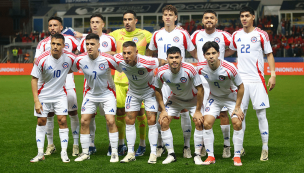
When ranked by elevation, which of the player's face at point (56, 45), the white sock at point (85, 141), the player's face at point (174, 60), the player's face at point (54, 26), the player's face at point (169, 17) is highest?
the player's face at point (169, 17)

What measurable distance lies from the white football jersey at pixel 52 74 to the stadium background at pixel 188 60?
105cm

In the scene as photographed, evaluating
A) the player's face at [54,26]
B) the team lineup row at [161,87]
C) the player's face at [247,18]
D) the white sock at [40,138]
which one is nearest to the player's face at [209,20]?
the team lineup row at [161,87]

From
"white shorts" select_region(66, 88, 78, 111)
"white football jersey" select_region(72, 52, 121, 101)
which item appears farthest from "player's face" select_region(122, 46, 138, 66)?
"white shorts" select_region(66, 88, 78, 111)

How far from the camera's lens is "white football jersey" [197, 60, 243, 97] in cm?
582

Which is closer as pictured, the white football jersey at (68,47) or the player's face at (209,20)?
the player's face at (209,20)

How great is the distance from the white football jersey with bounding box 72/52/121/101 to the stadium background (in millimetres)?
1111

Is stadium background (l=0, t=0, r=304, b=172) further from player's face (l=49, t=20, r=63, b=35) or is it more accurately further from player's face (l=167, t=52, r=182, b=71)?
player's face (l=49, t=20, r=63, b=35)

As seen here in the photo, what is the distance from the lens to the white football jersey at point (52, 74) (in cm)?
618

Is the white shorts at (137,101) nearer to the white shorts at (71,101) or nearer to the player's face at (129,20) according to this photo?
the white shorts at (71,101)

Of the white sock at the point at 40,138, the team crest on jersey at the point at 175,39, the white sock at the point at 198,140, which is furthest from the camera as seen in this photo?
the team crest on jersey at the point at 175,39

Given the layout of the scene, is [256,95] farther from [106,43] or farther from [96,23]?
[96,23]

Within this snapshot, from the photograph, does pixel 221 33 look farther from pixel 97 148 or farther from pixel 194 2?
pixel 194 2

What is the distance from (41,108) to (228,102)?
9.53 ft

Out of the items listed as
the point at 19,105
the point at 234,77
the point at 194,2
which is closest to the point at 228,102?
the point at 234,77
